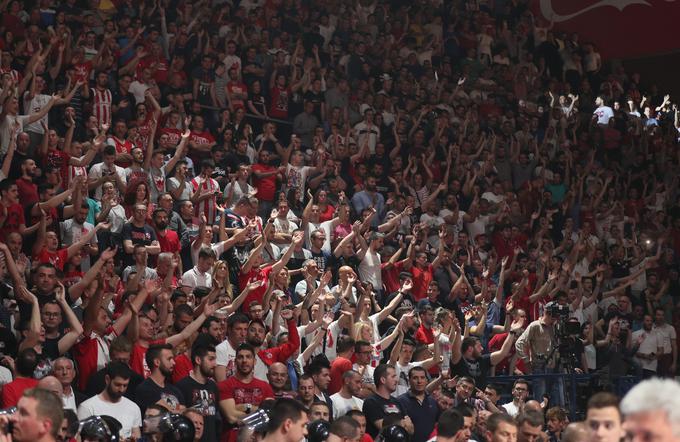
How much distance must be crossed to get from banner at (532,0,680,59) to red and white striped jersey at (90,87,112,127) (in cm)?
1235

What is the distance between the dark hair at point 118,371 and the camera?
9.24 m

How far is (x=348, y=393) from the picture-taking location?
1130 cm

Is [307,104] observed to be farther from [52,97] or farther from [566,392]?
[566,392]

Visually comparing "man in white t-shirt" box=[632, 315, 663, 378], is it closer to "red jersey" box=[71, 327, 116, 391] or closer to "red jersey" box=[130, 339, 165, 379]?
"red jersey" box=[130, 339, 165, 379]

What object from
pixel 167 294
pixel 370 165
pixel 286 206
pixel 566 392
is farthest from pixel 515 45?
pixel 167 294

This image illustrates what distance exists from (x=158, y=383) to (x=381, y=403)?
2.44 m

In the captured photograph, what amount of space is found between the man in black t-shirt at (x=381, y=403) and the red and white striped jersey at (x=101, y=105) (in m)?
5.72

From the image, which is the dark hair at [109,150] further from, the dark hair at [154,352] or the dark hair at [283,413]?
the dark hair at [283,413]

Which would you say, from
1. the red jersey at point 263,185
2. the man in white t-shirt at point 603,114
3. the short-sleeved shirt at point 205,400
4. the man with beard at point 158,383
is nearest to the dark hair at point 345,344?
the short-sleeved shirt at point 205,400

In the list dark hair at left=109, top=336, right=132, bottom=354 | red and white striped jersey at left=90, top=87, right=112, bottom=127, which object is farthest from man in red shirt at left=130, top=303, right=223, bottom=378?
red and white striped jersey at left=90, top=87, right=112, bottom=127

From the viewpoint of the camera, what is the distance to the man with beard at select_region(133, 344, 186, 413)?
→ 9492 mm

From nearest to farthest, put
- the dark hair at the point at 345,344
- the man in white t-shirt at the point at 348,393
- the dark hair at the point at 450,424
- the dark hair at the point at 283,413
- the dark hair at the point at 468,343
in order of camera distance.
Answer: the dark hair at the point at 283,413 → the dark hair at the point at 450,424 → the man in white t-shirt at the point at 348,393 → the dark hair at the point at 345,344 → the dark hair at the point at 468,343

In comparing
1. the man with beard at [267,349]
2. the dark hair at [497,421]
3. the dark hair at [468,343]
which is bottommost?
the dark hair at [468,343]

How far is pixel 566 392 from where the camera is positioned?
13500 millimetres
